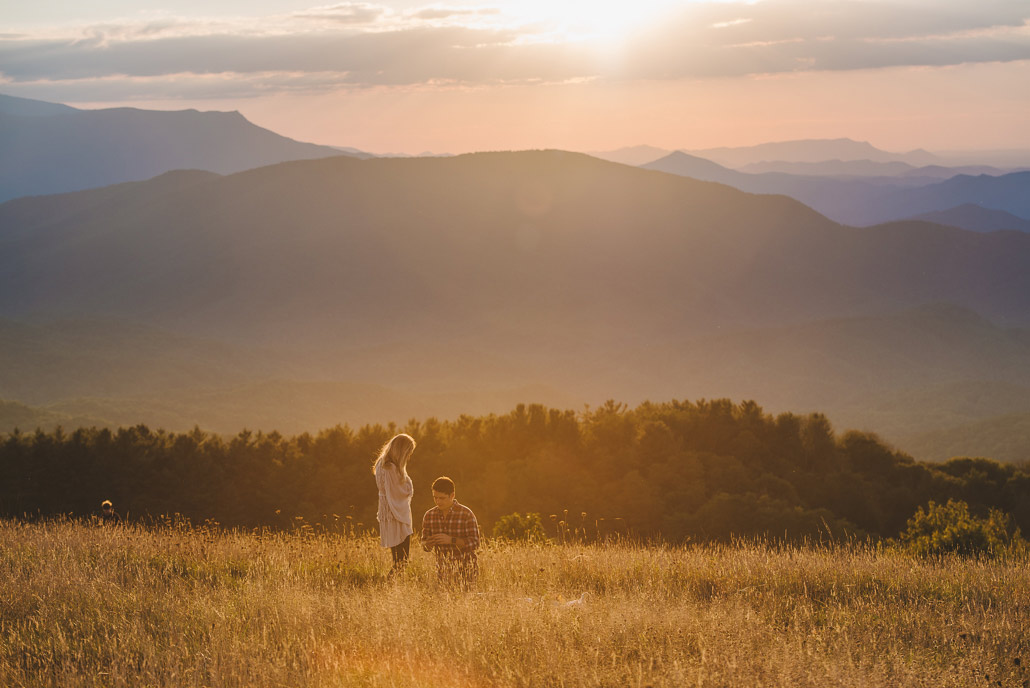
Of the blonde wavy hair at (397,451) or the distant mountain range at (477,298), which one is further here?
the distant mountain range at (477,298)

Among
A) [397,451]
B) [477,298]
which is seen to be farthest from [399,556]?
[477,298]

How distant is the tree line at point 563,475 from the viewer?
18562 millimetres

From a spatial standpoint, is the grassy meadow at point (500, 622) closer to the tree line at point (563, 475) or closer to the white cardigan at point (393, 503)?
the white cardigan at point (393, 503)

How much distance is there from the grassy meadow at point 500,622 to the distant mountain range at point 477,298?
5710cm

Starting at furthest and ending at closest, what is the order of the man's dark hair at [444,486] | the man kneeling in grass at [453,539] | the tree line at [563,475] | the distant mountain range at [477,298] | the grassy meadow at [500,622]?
the distant mountain range at [477,298], the tree line at [563,475], the man kneeling in grass at [453,539], the man's dark hair at [444,486], the grassy meadow at [500,622]

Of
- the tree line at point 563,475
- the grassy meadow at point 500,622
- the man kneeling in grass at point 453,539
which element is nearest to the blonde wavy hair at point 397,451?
the man kneeling in grass at point 453,539

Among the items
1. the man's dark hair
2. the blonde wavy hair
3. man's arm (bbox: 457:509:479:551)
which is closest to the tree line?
man's arm (bbox: 457:509:479:551)

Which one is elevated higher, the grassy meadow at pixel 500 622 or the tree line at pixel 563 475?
the grassy meadow at pixel 500 622

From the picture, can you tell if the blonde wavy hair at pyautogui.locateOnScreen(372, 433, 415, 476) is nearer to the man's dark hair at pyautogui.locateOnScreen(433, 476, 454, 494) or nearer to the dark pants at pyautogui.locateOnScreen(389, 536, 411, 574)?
the man's dark hair at pyautogui.locateOnScreen(433, 476, 454, 494)

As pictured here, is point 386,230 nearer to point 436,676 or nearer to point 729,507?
point 729,507

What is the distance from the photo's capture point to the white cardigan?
329 inches

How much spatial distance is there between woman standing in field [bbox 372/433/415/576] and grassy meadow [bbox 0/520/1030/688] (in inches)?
15.7

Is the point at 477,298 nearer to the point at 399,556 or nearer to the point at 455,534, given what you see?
the point at 399,556

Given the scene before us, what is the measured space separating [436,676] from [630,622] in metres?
1.73
